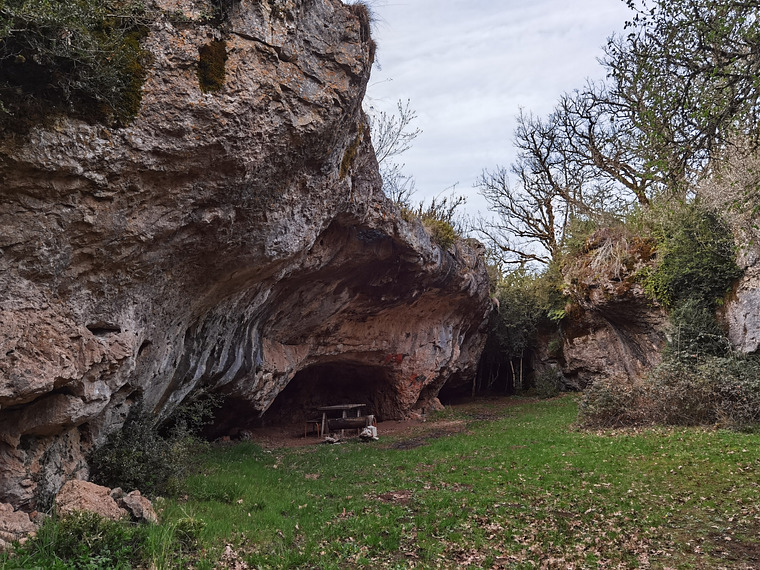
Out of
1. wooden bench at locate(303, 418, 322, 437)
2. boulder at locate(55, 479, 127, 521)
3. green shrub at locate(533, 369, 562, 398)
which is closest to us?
boulder at locate(55, 479, 127, 521)

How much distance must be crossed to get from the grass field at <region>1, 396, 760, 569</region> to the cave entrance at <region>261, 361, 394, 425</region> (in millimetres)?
6389

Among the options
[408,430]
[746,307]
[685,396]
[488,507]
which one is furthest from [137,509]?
[746,307]

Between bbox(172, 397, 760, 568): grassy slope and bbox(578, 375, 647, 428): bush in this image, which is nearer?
bbox(172, 397, 760, 568): grassy slope

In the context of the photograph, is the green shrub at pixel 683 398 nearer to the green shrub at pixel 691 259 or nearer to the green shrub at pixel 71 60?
the green shrub at pixel 691 259

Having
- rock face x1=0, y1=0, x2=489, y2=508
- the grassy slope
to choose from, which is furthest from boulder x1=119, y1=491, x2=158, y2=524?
rock face x1=0, y1=0, x2=489, y2=508

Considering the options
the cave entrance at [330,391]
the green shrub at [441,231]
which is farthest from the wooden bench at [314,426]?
the green shrub at [441,231]

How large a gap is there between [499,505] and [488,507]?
18 cm

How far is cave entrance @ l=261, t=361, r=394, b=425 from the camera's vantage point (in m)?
18.4

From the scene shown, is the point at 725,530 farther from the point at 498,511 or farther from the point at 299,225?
the point at 299,225

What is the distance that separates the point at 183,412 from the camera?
9.40 metres

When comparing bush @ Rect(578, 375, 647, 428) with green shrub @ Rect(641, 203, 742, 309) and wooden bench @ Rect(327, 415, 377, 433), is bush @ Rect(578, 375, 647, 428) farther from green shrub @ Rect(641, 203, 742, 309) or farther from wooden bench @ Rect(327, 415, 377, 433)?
wooden bench @ Rect(327, 415, 377, 433)

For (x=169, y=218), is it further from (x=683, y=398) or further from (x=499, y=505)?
(x=683, y=398)

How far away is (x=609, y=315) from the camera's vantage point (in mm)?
20031

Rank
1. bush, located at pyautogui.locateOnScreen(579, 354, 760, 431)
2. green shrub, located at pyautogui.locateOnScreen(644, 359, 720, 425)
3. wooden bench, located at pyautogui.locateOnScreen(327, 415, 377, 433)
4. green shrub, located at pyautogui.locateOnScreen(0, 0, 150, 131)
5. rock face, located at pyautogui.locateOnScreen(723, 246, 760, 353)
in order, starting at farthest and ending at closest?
wooden bench, located at pyautogui.locateOnScreen(327, 415, 377, 433) < rock face, located at pyautogui.locateOnScreen(723, 246, 760, 353) < green shrub, located at pyautogui.locateOnScreen(644, 359, 720, 425) < bush, located at pyautogui.locateOnScreen(579, 354, 760, 431) < green shrub, located at pyautogui.locateOnScreen(0, 0, 150, 131)
